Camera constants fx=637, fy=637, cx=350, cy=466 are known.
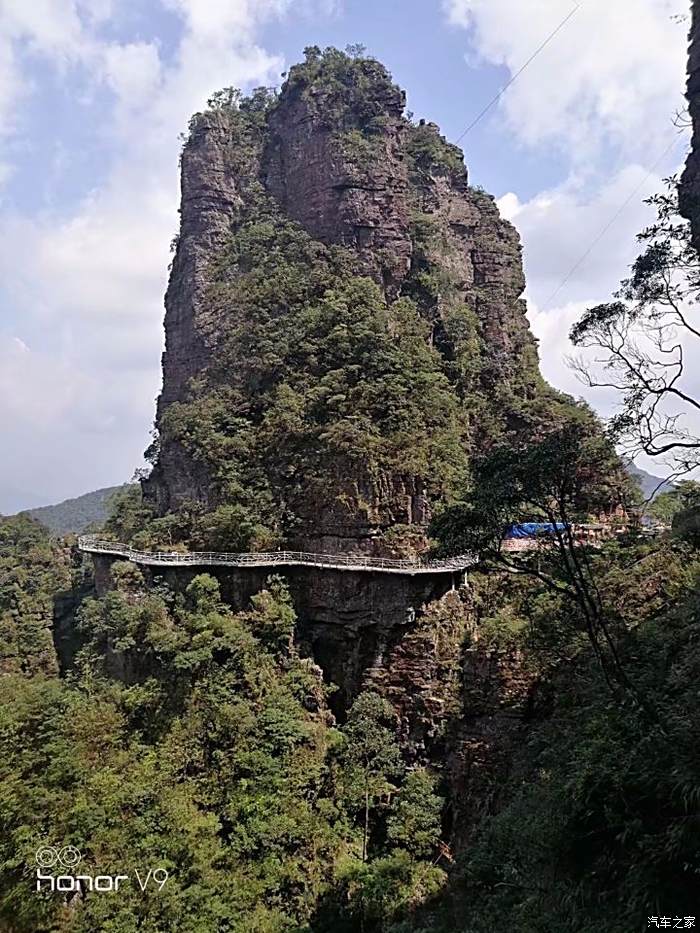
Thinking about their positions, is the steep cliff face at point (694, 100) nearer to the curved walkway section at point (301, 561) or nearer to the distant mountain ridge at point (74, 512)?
the curved walkway section at point (301, 561)

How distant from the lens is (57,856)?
15.8 metres

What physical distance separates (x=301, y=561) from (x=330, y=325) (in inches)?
435

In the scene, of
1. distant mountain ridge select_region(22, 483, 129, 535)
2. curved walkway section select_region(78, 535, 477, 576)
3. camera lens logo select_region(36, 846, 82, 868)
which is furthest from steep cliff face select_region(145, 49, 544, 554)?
distant mountain ridge select_region(22, 483, 129, 535)

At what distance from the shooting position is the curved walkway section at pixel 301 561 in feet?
71.7

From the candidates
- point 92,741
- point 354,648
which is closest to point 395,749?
point 354,648

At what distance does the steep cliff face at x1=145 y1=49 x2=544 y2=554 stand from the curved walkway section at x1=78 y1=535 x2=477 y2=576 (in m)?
0.63

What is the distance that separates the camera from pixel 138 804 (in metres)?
17.0

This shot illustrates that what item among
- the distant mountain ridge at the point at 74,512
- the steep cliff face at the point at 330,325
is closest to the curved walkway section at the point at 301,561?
the steep cliff face at the point at 330,325

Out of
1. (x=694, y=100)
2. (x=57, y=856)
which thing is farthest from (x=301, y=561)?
(x=694, y=100)

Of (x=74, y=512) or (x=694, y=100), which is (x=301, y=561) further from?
(x=74, y=512)

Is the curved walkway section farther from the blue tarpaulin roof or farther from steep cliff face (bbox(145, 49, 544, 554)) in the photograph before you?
the blue tarpaulin roof

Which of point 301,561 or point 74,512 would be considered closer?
point 301,561

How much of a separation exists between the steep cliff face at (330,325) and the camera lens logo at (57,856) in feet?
35.8

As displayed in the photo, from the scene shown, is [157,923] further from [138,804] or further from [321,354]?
[321,354]
